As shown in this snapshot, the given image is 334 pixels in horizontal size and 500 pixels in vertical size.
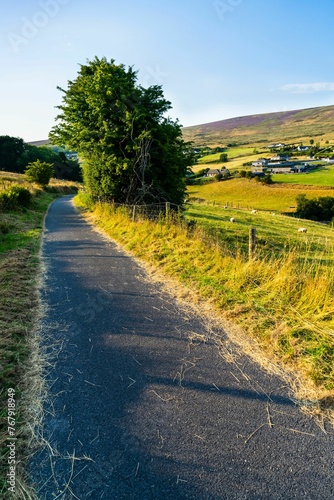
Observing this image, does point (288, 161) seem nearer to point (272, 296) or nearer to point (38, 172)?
point (38, 172)

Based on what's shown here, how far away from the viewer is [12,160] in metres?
55.0

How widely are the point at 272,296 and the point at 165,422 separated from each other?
2.96 meters

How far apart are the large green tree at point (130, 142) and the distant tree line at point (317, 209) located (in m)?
39.3

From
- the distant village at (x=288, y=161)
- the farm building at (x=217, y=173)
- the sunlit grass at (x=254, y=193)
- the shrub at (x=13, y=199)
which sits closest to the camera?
the shrub at (x=13, y=199)

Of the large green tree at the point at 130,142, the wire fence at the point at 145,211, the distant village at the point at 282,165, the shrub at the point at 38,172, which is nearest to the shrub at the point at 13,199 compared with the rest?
the large green tree at the point at 130,142

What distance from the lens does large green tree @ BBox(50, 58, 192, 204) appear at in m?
12.4

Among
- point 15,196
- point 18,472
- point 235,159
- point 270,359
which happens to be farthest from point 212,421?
point 235,159

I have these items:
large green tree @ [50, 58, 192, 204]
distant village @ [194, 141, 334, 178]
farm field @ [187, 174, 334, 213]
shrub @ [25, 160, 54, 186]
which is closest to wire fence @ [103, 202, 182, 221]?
large green tree @ [50, 58, 192, 204]

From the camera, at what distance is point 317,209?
155ft

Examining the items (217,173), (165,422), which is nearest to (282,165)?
(217,173)

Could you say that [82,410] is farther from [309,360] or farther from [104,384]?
[309,360]

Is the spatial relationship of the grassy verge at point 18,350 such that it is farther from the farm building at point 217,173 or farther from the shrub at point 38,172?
the farm building at point 217,173

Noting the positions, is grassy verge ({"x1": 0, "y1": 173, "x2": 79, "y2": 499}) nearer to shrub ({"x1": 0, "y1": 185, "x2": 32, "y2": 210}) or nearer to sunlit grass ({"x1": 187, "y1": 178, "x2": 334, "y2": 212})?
shrub ({"x1": 0, "y1": 185, "x2": 32, "y2": 210})

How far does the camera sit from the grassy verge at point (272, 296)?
11.6 ft
